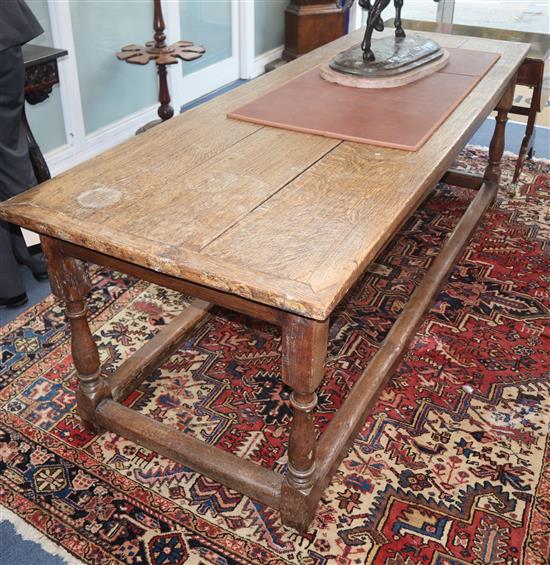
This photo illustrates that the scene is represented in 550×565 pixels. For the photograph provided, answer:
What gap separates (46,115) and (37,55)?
2.93 ft

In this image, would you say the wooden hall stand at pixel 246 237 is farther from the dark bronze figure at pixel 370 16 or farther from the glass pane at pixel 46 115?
the glass pane at pixel 46 115

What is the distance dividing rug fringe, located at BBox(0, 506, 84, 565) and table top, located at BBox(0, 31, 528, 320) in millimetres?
747

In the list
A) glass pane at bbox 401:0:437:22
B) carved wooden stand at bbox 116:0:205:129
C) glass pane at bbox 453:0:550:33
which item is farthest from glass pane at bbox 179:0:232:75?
glass pane at bbox 453:0:550:33

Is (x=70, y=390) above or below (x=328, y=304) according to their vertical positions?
A: below

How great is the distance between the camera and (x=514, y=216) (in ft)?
10.4

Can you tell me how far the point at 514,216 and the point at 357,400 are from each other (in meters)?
1.68

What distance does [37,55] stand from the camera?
101 inches

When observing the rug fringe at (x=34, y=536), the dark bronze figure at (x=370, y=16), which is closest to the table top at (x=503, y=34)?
the dark bronze figure at (x=370, y=16)

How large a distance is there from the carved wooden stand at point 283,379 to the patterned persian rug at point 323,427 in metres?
0.08

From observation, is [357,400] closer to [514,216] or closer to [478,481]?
[478,481]

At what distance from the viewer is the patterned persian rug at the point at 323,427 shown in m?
1.67

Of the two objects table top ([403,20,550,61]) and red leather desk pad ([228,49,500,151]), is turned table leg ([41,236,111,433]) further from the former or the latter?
table top ([403,20,550,61])

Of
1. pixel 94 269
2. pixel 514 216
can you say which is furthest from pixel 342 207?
pixel 514 216

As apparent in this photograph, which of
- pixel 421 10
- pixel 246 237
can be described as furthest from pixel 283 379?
pixel 421 10
